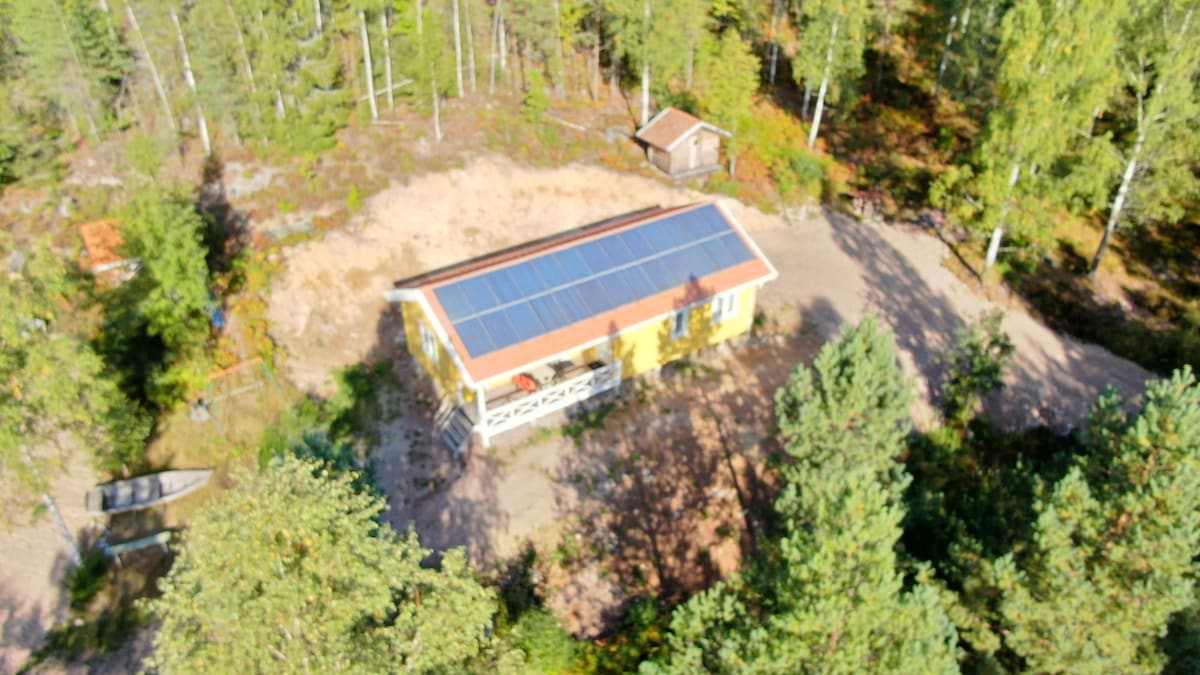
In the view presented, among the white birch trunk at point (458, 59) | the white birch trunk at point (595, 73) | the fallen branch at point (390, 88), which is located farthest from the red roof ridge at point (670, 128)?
the fallen branch at point (390, 88)

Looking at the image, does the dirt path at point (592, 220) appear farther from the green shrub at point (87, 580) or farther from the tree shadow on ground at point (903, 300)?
the green shrub at point (87, 580)

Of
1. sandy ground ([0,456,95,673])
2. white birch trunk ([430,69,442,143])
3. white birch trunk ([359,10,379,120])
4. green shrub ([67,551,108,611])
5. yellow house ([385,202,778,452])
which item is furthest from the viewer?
white birch trunk ([359,10,379,120])

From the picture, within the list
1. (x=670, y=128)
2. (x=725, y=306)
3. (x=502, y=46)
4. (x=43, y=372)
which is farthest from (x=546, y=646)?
(x=502, y=46)

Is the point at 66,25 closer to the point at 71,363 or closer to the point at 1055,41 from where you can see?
the point at 71,363

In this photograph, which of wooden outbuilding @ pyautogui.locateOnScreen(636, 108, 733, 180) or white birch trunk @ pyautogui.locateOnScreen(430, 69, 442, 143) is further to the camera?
wooden outbuilding @ pyautogui.locateOnScreen(636, 108, 733, 180)

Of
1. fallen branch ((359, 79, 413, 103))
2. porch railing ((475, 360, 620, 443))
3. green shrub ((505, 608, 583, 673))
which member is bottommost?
green shrub ((505, 608, 583, 673))

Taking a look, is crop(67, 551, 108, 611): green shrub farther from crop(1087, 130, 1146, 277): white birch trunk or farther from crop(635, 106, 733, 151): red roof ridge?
crop(1087, 130, 1146, 277): white birch trunk

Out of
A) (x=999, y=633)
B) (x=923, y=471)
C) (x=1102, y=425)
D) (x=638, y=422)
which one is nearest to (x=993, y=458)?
(x=923, y=471)

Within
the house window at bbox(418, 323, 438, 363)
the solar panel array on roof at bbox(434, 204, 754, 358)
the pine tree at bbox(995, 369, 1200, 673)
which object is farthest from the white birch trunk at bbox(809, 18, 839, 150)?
the pine tree at bbox(995, 369, 1200, 673)
